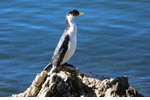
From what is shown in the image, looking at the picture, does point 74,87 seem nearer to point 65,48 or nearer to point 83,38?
point 65,48

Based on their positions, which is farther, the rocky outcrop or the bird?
the bird

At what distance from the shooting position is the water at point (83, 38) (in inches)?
517

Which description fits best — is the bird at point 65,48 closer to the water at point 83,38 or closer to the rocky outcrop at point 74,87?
the rocky outcrop at point 74,87

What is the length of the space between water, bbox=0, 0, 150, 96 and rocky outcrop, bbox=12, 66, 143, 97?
13.5 ft

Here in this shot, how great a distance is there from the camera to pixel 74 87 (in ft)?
25.1

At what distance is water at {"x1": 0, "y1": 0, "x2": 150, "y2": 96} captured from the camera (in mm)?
13125

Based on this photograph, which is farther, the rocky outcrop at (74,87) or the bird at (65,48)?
the bird at (65,48)

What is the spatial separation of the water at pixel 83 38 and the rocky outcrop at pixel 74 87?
4.11 metres

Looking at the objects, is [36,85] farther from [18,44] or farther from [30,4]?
[30,4]

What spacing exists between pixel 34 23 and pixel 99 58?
3237mm

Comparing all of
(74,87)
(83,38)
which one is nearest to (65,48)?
(74,87)

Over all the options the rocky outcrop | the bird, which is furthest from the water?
the rocky outcrop

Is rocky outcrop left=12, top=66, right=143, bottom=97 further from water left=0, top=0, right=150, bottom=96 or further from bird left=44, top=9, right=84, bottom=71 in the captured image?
water left=0, top=0, right=150, bottom=96

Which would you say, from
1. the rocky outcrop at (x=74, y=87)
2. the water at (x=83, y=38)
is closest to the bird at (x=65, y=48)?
the rocky outcrop at (x=74, y=87)
